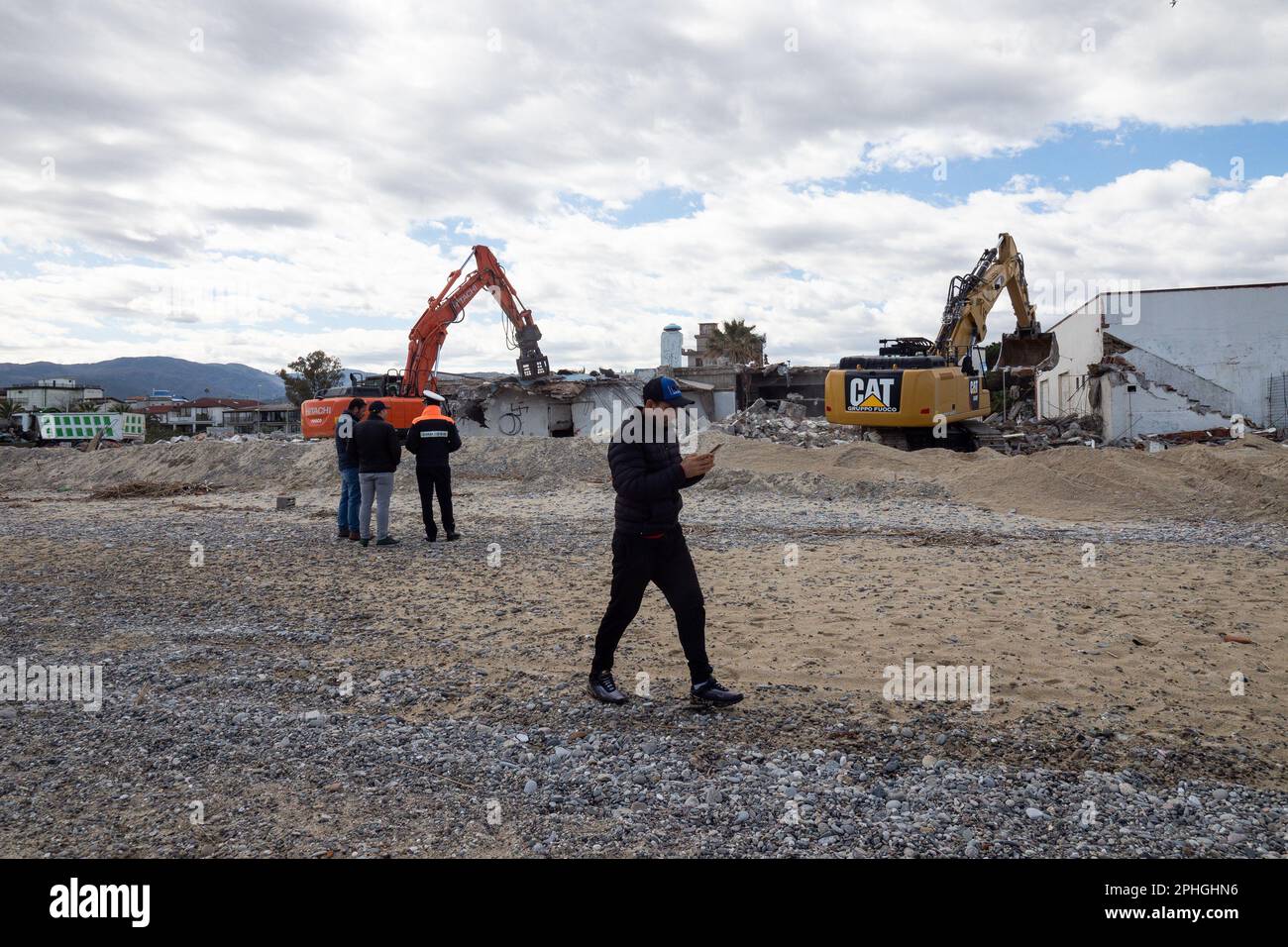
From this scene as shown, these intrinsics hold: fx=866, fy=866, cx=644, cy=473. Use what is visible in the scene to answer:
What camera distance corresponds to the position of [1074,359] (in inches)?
1156

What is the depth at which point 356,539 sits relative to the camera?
11.9 m

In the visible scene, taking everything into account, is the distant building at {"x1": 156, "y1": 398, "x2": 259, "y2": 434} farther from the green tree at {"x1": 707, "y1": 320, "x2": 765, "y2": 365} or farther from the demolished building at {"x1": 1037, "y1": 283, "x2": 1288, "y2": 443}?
the demolished building at {"x1": 1037, "y1": 283, "x2": 1288, "y2": 443}

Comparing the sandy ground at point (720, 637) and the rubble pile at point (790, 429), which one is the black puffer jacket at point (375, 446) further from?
the rubble pile at point (790, 429)

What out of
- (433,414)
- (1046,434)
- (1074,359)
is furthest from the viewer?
(1074,359)

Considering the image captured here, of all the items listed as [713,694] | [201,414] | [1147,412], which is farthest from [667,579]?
[201,414]

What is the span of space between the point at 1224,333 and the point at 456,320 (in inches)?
882

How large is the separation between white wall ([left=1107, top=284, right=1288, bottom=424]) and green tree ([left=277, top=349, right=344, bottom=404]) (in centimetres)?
4897

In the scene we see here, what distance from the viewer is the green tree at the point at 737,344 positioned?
4881cm

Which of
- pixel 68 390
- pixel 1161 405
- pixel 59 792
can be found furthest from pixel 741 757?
pixel 68 390

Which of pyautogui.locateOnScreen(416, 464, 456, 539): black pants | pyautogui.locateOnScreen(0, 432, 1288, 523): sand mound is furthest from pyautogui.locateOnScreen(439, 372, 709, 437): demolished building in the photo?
pyautogui.locateOnScreen(416, 464, 456, 539): black pants

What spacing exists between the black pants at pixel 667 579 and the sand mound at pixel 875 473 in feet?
36.4

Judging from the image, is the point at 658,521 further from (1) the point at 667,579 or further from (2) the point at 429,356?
(2) the point at 429,356

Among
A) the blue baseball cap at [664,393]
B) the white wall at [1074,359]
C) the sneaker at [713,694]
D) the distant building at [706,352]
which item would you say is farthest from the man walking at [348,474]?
the distant building at [706,352]

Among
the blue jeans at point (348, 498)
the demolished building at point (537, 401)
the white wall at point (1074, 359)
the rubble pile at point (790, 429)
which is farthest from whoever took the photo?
the demolished building at point (537, 401)
